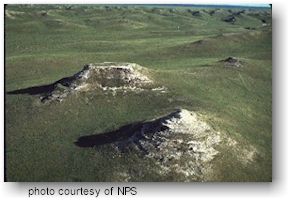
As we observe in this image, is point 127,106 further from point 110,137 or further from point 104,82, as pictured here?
point 110,137

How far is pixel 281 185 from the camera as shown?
3291 centimetres

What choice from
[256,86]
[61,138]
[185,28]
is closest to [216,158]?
[61,138]

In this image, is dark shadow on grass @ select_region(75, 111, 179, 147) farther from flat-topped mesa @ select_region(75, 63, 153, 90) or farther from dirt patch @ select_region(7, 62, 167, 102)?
flat-topped mesa @ select_region(75, 63, 153, 90)

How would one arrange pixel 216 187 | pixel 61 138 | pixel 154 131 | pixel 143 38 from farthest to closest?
1. pixel 143 38
2. pixel 61 138
3. pixel 154 131
4. pixel 216 187

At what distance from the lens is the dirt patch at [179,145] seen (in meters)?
33.8

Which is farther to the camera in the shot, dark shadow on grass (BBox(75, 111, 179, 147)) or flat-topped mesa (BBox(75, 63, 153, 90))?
flat-topped mesa (BBox(75, 63, 153, 90))

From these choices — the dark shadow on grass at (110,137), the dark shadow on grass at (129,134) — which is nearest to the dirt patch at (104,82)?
the dark shadow on grass at (129,134)

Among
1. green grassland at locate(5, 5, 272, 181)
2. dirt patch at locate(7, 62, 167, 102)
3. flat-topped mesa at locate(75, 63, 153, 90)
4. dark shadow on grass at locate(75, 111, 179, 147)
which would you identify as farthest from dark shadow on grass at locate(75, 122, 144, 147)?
flat-topped mesa at locate(75, 63, 153, 90)

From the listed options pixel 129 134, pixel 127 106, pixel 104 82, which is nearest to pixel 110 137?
pixel 129 134

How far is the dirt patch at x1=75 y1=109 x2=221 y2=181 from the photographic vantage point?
3381 cm

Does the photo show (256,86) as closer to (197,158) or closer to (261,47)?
(197,158)

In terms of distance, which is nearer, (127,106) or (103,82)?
(127,106)

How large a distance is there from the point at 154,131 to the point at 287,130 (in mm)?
9806

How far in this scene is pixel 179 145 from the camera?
3444cm
